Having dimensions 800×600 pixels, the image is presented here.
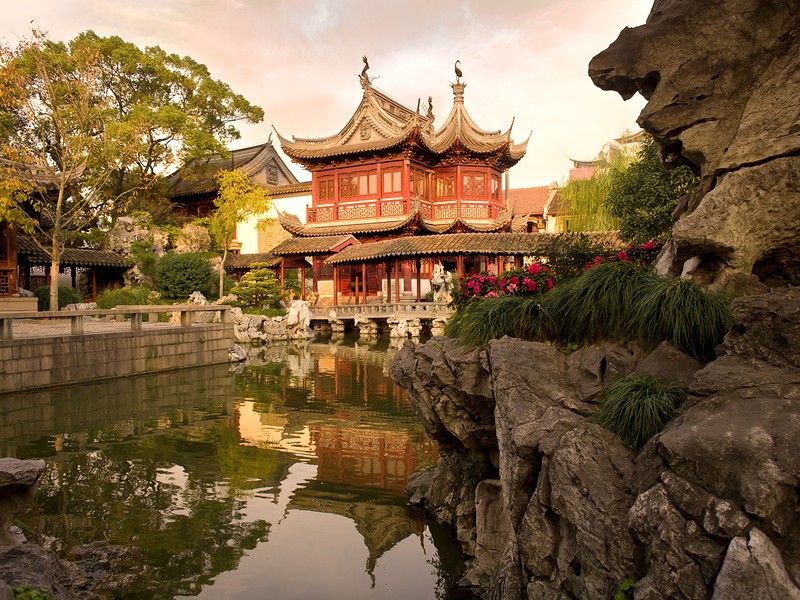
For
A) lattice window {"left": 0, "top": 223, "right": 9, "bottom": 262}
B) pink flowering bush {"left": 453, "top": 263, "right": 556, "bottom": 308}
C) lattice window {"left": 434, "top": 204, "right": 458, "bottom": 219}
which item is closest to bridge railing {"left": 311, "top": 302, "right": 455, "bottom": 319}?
lattice window {"left": 434, "top": 204, "right": 458, "bottom": 219}

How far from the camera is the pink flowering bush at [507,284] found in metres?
6.99

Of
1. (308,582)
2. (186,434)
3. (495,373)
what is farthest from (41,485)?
(495,373)

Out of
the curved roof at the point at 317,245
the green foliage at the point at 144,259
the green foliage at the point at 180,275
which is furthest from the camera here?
the green foliage at the point at 144,259

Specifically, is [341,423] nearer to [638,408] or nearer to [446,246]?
[638,408]

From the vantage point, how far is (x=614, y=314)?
5559 millimetres

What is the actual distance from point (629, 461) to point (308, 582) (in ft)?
10.7

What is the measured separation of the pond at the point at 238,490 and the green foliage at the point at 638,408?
2.32m

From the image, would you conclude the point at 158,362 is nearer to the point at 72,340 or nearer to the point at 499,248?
the point at 72,340

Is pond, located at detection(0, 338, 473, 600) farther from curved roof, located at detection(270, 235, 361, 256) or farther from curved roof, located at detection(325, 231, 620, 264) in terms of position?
curved roof, located at detection(270, 235, 361, 256)

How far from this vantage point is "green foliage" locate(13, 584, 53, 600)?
420 centimetres

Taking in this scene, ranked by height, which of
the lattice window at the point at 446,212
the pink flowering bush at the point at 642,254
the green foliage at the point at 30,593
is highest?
the lattice window at the point at 446,212

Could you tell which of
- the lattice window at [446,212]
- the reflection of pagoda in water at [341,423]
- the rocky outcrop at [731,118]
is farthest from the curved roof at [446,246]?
the rocky outcrop at [731,118]

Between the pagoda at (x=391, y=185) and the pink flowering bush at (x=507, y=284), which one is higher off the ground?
the pagoda at (x=391, y=185)

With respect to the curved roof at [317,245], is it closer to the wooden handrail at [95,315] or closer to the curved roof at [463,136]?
the curved roof at [463,136]
